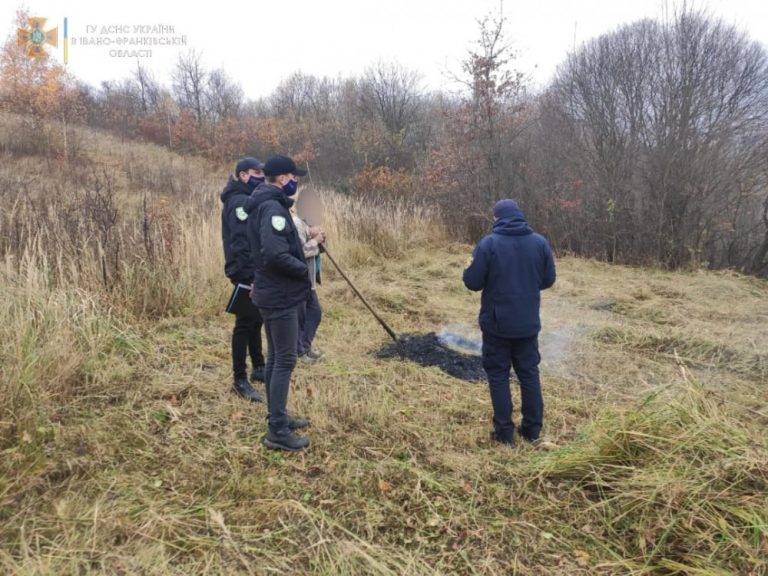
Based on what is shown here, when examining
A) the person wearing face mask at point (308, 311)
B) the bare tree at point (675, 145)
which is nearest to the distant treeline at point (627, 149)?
the bare tree at point (675, 145)

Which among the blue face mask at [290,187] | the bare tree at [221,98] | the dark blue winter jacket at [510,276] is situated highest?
the bare tree at [221,98]

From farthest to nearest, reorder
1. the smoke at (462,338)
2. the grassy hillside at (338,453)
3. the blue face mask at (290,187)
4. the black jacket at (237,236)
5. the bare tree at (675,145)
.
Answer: the bare tree at (675,145), the smoke at (462,338), the black jacket at (237,236), the blue face mask at (290,187), the grassy hillside at (338,453)

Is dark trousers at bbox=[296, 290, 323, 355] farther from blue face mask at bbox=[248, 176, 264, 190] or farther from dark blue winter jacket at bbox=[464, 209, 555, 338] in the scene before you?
dark blue winter jacket at bbox=[464, 209, 555, 338]

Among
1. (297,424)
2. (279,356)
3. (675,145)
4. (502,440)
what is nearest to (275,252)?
(279,356)

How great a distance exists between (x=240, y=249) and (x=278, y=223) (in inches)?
34.3

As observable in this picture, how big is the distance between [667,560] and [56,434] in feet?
Answer: 10.6

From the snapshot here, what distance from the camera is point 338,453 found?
282 cm

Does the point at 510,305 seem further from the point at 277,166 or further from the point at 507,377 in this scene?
the point at 277,166

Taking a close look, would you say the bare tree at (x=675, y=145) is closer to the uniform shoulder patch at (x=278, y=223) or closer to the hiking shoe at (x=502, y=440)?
the hiking shoe at (x=502, y=440)

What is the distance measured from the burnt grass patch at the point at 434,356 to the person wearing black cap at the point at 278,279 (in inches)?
74.0

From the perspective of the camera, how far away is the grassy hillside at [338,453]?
6.66 feet

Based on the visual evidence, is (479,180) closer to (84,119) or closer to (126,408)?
(126,408)

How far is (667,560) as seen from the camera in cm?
196

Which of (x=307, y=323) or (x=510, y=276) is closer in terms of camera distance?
(x=510, y=276)
